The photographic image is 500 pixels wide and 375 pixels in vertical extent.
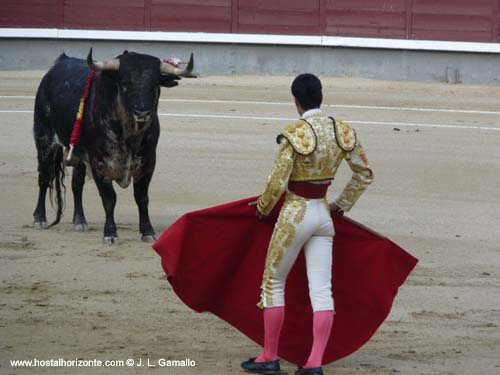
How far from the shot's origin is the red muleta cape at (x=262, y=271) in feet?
14.1

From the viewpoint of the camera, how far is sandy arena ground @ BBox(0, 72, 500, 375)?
463cm

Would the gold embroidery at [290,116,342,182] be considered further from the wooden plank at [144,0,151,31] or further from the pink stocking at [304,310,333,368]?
the wooden plank at [144,0,151,31]

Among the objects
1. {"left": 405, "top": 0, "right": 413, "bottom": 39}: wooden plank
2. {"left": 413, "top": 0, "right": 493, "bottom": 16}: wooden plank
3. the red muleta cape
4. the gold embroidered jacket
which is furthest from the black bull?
{"left": 413, "top": 0, "right": 493, "bottom": 16}: wooden plank

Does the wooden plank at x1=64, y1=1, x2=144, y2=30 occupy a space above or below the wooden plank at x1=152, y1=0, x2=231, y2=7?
below

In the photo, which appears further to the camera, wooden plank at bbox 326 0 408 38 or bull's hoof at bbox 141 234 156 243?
wooden plank at bbox 326 0 408 38

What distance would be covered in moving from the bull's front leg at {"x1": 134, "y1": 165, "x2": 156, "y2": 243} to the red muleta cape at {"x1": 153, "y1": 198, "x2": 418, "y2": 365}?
236 centimetres

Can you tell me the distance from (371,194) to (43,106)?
92.7 inches

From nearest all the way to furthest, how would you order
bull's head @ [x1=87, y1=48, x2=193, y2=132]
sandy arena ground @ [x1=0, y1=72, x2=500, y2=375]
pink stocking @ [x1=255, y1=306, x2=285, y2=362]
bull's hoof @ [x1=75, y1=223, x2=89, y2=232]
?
pink stocking @ [x1=255, y1=306, x2=285, y2=362]
sandy arena ground @ [x1=0, y1=72, x2=500, y2=375]
bull's head @ [x1=87, y1=48, x2=193, y2=132]
bull's hoof @ [x1=75, y1=223, x2=89, y2=232]

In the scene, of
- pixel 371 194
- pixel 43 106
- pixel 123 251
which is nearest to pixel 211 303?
pixel 123 251

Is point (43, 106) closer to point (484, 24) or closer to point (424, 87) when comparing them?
point (424, 87)

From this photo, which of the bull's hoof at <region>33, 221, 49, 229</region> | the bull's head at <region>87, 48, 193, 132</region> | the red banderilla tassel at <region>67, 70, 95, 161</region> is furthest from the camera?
the bull's hoof at <region>33, 221, 49, 229</region>

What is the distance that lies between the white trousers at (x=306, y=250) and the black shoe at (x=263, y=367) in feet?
0.72

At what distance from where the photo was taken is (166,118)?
11.6 m

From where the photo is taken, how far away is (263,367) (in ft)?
13.7
